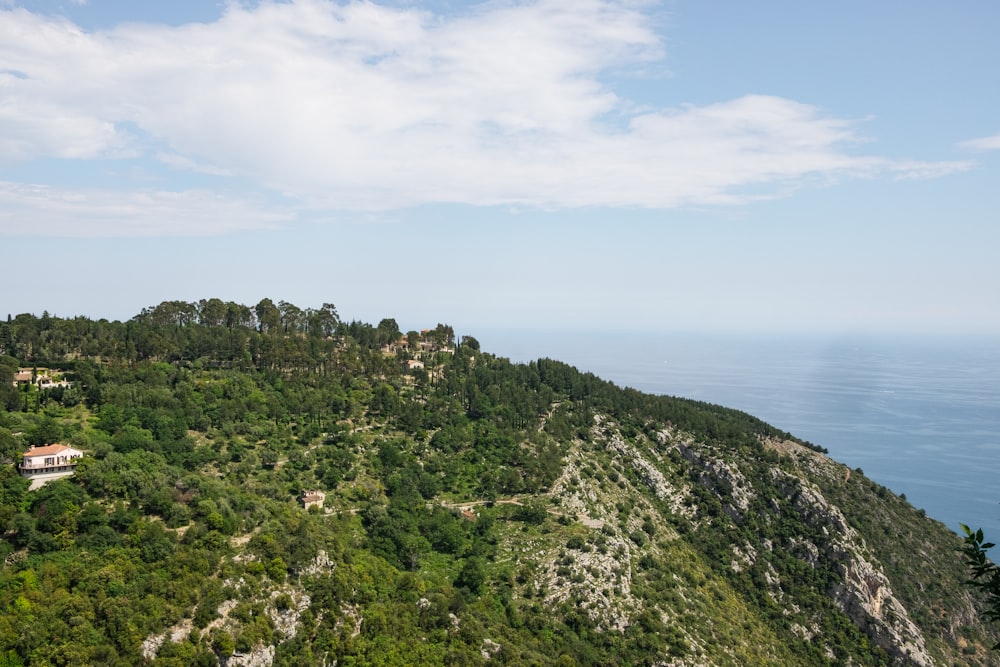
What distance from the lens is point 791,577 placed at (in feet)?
279

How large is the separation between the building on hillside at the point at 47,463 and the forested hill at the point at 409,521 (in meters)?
2.36

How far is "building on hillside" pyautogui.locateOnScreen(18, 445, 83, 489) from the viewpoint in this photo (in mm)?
56906

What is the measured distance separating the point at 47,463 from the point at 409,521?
1378 inches

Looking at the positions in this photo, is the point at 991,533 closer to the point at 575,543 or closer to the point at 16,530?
the point at 575,543

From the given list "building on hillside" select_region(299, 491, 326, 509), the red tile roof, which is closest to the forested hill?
"building on hillside" select_region(299, 491, 326, 509)

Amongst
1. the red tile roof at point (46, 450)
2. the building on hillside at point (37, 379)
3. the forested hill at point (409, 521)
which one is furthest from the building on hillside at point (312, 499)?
the building on hillside at point (37, 379)

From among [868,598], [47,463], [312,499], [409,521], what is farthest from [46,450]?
[868,598]

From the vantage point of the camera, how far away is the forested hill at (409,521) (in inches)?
1905

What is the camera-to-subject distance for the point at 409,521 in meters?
71.6

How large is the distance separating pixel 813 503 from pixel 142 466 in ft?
288

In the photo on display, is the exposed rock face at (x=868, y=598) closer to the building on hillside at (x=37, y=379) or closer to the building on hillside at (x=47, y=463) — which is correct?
the building on hillside at (x=47, y=463)

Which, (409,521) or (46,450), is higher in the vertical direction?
(46,450)

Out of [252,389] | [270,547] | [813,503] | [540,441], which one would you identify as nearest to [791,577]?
[813,503]

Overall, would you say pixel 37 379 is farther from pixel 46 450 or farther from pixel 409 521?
pixel 409 521
